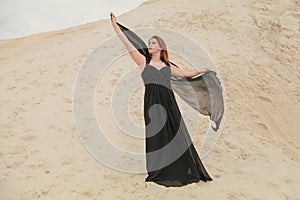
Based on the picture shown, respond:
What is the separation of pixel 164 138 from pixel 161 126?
15 centimetres


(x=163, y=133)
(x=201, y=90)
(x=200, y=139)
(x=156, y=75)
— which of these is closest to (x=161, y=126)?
(x=163, y=133)

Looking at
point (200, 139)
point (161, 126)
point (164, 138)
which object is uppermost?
point (161, 126)

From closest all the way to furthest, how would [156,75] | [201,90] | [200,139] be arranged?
[156,75] < [201,90] < [200,139]

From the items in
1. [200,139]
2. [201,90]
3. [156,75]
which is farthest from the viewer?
[200,139]

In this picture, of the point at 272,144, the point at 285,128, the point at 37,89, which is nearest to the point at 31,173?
the point at 37,89

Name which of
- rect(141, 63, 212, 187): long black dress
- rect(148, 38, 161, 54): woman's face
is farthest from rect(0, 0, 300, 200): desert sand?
rect(148, 38, 161, 54): woman's face

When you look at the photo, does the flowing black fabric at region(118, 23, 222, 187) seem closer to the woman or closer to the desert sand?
the woman

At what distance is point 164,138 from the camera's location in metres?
5.05

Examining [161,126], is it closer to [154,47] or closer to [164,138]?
[164,138]

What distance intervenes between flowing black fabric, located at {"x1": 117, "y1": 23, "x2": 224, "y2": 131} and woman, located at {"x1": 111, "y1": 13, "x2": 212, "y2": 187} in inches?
8.9

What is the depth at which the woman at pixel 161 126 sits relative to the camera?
5.03 m

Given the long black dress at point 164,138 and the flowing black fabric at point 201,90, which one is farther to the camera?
the flowing black fabric at point 201,90

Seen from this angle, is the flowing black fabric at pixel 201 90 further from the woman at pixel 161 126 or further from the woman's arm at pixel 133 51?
the woman at pixel 161 126

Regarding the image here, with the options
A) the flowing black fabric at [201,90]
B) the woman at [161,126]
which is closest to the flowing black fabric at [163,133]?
the woman at [161,126]
